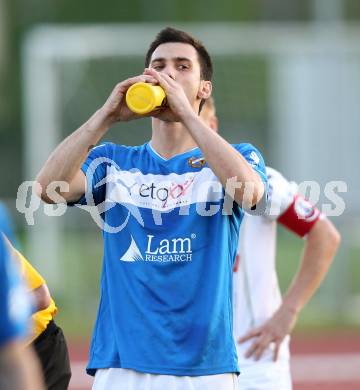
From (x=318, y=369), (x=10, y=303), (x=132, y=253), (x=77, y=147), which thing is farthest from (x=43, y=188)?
(x=318, y=369)

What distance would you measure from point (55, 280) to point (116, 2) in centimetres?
2154

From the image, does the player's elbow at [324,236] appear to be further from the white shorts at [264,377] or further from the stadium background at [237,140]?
the stadium background at [237,140]

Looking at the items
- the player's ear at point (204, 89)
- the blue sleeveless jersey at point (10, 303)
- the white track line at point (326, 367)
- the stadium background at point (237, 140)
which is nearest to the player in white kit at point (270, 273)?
the player's ear at point (204, 89)

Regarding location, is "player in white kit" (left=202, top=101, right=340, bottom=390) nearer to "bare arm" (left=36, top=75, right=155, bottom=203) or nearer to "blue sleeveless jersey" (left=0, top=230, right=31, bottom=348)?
"bare arm" (left=36, top=75, right=155, bottom=203)

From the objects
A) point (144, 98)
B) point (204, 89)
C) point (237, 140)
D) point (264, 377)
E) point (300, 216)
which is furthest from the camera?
point (237, 140)

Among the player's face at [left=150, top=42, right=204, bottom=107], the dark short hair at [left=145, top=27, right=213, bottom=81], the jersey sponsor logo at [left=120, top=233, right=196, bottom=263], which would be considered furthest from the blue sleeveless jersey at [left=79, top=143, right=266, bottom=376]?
the dark short hair at [left=145, top=27, right=213, bottom=81]

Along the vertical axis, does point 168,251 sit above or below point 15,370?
above

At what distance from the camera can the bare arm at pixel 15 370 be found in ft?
10.2

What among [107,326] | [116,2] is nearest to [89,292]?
[107,326]

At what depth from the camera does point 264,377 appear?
5.65m

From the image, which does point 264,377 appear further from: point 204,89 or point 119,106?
point 119,106

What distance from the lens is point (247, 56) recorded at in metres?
15.9

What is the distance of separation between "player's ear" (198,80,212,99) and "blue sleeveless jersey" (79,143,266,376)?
263 millimetres

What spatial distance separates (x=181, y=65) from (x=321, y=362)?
26.5 feet
